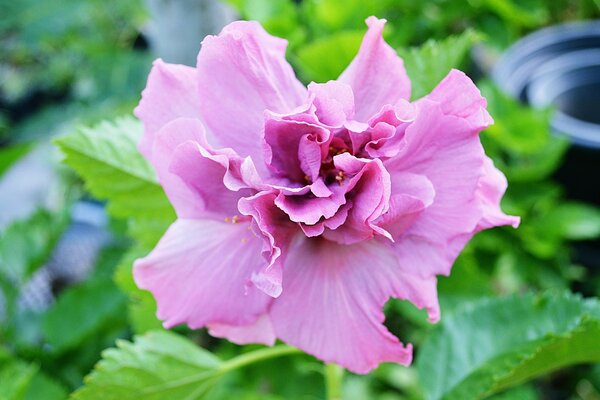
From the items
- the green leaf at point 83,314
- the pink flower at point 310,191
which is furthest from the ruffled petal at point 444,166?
the green leaf at point 83,314

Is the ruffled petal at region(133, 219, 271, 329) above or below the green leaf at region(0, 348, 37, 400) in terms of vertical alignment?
above

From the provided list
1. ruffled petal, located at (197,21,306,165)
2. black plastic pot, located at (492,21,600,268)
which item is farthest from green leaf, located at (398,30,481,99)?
black plastic pot, located at (492,21,600,268)

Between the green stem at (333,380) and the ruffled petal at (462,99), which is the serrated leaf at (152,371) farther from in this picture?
the ruffled petal at (462,99)

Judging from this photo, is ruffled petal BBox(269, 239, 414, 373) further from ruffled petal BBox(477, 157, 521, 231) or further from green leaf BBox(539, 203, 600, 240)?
green leaf BBox(539, 203, 600, 240)

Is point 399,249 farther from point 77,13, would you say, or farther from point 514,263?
point 77,13

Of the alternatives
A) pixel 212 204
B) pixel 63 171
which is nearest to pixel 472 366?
pixel 212 204

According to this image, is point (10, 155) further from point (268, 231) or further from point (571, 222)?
point (571, 222)

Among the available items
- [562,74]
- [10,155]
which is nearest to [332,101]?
[10,155]
